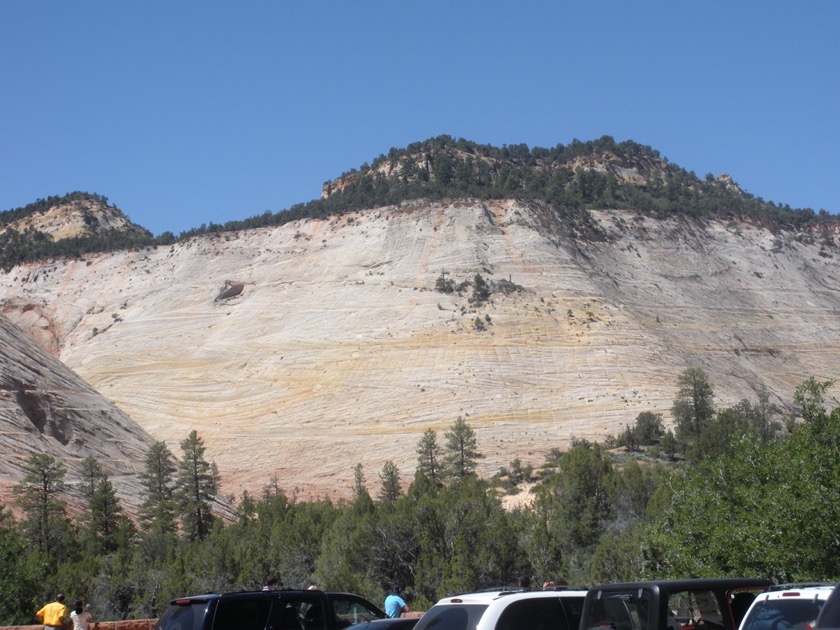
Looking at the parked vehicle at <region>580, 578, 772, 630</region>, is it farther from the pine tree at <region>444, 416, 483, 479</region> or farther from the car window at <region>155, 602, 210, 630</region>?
the pine tree at <region>444, 416, 483, 479</region>

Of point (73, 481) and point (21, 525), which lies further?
point (73, 481)

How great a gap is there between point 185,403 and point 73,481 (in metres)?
34.6

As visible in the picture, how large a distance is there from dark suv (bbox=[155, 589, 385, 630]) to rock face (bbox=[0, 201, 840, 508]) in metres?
44.5

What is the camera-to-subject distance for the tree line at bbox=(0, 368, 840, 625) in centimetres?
1976

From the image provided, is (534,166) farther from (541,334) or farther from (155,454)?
(155,454)

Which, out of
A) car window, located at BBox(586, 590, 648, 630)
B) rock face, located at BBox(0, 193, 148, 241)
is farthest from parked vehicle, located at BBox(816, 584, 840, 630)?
rock face, located at BBox(0, 193, 148, 241)

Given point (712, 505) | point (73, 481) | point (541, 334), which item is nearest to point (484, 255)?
point (541, 334)

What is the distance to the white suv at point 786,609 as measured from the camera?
939 centimetres

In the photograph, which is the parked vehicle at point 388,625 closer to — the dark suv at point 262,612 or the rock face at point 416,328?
the dark suv at point 262,612

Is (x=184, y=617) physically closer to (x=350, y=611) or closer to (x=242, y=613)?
(x=242, y=613)

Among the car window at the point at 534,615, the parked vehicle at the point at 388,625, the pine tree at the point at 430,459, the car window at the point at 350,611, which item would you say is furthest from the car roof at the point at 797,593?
the pine tree at the point at 430,459

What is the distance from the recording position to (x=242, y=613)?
526 inches

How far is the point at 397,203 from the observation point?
10581 centimetres

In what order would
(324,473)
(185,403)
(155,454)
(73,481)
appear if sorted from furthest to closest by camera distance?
(185,403) → (324,473) → (155,454) → (73,481)
